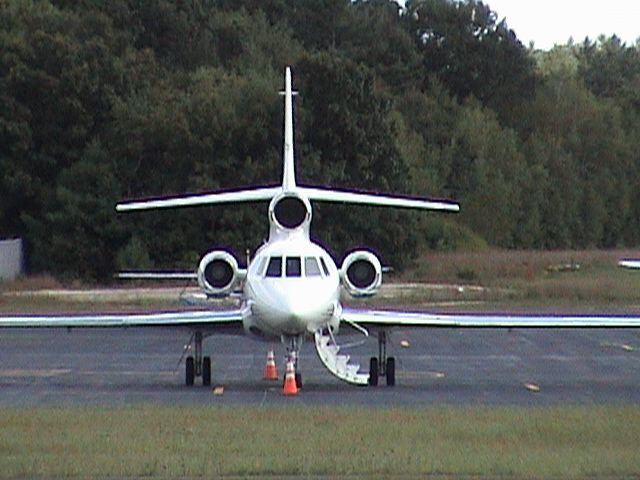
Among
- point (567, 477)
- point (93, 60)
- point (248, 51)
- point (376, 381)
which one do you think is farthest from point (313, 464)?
point (248, 51)

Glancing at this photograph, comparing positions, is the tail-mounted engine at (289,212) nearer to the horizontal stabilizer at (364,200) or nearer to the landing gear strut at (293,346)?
the horizontal stabilizer at (364,200)

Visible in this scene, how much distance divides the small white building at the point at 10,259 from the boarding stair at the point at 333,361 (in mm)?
36168

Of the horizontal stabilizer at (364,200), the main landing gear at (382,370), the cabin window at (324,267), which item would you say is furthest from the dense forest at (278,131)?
the cabin window at (324,267)

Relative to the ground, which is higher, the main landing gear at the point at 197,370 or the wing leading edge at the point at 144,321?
the wing leading edge at the point at 144,321

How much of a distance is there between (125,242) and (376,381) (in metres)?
37.5

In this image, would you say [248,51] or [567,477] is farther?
[248,51]

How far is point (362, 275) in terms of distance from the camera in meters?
27.7

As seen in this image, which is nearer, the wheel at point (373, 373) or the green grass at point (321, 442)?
the green grass at point (321, 442)

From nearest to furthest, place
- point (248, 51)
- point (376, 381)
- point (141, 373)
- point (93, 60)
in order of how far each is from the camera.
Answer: point (376, 381), point (141, 373), point (93, 60), point (248, 51)

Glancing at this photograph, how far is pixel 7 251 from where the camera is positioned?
6331cm

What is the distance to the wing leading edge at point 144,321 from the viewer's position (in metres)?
26.9

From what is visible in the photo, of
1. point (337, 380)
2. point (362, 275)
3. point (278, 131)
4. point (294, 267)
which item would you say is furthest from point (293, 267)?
point (278, 131)

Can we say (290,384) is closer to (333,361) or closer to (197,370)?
(333,361)

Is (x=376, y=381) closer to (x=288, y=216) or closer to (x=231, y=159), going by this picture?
Answer: (x=288, y=216)
